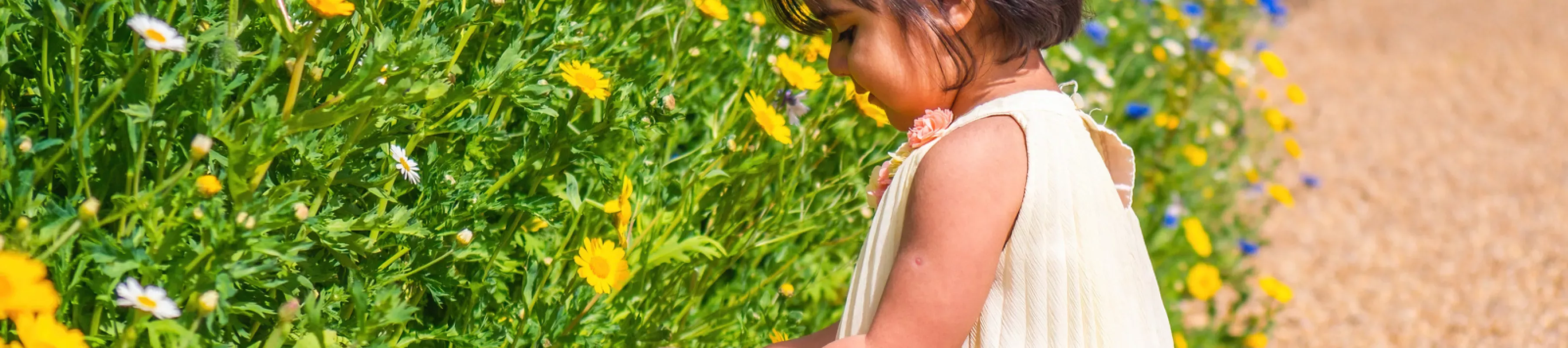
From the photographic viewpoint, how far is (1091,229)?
129 cm

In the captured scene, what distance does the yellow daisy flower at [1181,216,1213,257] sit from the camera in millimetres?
2969

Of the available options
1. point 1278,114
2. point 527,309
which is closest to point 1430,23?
point 1278,114

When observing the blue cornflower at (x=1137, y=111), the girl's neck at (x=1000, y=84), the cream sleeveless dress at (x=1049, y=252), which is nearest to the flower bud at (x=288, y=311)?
the cream sleeveless dress at (x=1049, y=252)

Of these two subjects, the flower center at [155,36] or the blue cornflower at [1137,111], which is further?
the blue cornflower at [1137,111]

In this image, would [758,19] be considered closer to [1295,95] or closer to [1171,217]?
[1171,217]

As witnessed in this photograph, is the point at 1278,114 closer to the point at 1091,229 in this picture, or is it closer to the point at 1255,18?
the point at 1255,18

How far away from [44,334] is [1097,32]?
2910mm

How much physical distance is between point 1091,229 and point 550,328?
0.63m

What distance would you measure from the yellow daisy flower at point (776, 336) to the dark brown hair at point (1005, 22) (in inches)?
23.0

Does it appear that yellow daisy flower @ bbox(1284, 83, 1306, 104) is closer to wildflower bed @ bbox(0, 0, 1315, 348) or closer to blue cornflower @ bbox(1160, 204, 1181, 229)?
blue cornflower @ bbox(1160, 204, 1181, 229)

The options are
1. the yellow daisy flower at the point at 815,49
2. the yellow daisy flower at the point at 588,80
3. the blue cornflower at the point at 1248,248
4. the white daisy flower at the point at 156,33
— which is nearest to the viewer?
the white daisy flower at the point at 156,33

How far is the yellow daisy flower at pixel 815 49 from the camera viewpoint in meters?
2.01

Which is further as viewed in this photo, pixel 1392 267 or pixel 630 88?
pixel 1392 267

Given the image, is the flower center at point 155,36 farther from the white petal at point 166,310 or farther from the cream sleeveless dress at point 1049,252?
the cream sleeveless dress at point 1049,252
